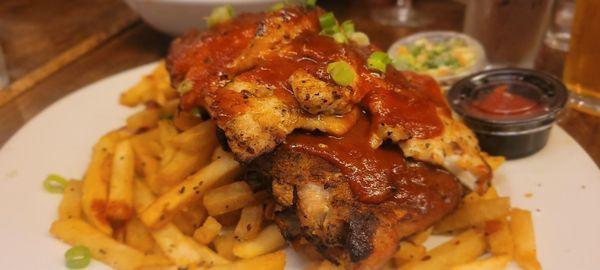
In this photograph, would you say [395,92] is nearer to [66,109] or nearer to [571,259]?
[571,259]

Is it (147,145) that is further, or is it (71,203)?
(147,145)

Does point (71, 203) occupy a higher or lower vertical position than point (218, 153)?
lower

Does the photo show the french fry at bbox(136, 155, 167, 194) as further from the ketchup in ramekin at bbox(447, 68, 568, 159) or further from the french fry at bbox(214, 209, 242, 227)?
the ketchup in ramekin at bbox(447, 68, 568, 159)

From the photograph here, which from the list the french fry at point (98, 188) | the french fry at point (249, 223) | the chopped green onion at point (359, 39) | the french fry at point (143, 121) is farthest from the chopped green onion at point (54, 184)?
the chopped green onion at point (359, 39)

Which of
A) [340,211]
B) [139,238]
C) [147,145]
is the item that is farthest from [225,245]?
[147,145]

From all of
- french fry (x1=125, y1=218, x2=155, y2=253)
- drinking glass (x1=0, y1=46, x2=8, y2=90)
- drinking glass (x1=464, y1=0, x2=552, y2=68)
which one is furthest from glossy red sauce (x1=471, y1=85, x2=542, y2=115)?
drinking glass (x1=0, y1=46, x2=8, y2=90)

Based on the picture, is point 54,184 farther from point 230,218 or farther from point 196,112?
point 230,218

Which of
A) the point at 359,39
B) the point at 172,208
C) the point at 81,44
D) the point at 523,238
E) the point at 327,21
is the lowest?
the point at 81,44
